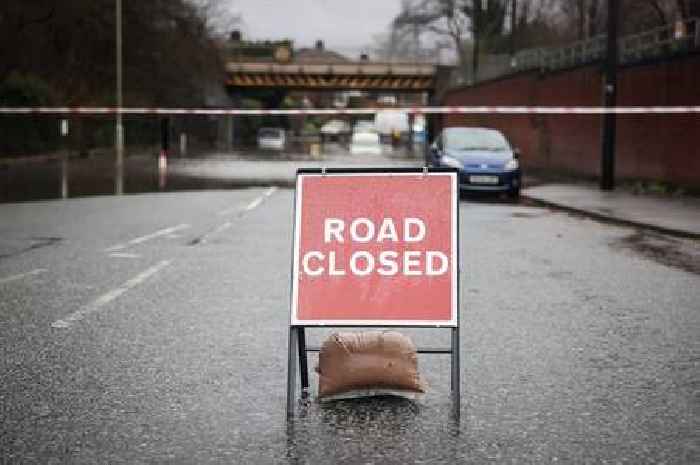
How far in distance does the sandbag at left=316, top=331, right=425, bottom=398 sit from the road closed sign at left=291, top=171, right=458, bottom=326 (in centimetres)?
23

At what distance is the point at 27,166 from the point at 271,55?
167ft

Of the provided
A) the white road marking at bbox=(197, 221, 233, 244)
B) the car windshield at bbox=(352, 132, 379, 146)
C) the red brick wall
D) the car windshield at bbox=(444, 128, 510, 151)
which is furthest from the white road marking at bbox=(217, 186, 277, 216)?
the car windshield at bbox=(352, 132, 379, 146)

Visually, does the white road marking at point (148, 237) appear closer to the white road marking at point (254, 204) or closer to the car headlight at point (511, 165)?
the white road marking at point (254, 204)

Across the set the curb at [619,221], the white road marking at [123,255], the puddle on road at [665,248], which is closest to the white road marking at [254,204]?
the curb at [619,221]

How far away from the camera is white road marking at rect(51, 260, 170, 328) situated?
732 centimetres

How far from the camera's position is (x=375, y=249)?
5.12 m

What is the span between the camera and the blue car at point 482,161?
72.1 ft

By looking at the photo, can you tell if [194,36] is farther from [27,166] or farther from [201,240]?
[201,240]

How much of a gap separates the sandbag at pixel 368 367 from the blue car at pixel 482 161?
16.3m

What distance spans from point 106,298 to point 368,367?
150 inches

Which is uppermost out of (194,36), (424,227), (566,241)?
(194,36)

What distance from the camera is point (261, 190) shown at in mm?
23891

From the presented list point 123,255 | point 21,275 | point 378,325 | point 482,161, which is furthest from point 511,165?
point 378,325

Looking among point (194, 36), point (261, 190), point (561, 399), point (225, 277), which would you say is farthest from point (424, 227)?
point (194, 36)
